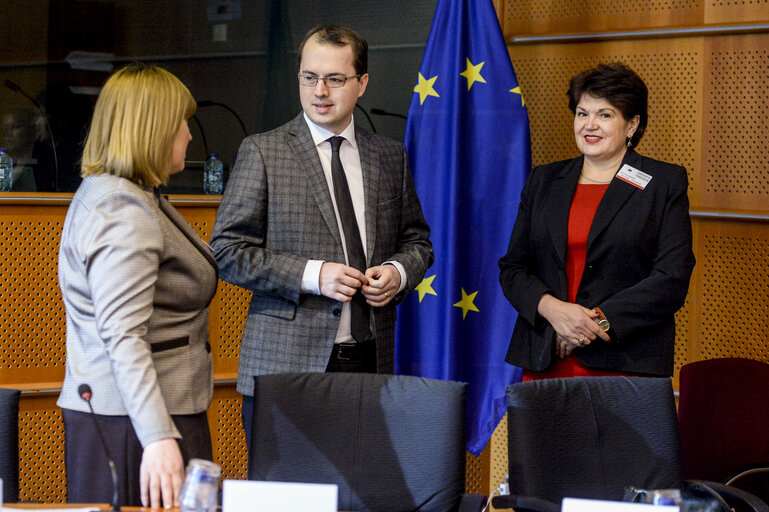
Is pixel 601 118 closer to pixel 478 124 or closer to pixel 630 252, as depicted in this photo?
pixel 630 252

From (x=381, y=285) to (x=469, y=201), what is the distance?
1.22 metres

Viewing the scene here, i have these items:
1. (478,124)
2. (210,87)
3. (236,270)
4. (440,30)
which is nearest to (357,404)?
(236,270)

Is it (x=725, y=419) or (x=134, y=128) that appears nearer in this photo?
(x=134, y=128)

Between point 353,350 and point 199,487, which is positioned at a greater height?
point 353,350

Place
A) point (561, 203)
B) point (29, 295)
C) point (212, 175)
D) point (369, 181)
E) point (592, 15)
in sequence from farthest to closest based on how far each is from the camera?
point (212, 175), point (592, 15), point (29, 295), point (561, 203), point (369, 181)

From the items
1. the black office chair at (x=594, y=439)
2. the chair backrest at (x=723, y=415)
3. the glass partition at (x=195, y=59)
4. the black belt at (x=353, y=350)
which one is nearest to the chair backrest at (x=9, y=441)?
the black belt at (x=353, y=350)

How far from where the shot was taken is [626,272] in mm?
2797

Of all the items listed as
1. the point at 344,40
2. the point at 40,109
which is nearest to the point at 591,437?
the point at 344,40

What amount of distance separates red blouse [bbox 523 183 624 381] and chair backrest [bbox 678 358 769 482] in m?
0.52

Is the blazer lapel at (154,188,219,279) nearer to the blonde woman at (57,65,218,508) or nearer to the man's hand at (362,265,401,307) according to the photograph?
the blonde woman at (57,65,218,508)

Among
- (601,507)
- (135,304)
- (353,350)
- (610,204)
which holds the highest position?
(610,204)

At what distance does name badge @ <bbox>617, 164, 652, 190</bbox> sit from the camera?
2.84 metres

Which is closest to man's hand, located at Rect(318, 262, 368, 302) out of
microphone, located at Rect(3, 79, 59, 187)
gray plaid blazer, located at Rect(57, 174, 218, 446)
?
gray plaid blazer, located at Rect(57, 174, 218, 446)

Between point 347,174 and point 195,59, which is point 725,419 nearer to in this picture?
point 347,174
